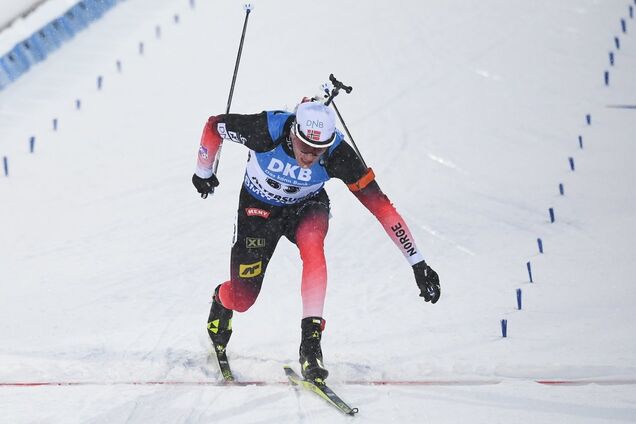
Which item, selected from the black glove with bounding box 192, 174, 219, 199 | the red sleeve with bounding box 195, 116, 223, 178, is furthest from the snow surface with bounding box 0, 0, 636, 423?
the red sleeve with bounding box 195, 116, 223, 178

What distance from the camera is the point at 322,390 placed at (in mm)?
5957

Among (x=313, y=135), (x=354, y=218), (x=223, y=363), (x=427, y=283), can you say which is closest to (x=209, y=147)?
(x=313, y=135)

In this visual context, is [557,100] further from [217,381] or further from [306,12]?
[217,381]

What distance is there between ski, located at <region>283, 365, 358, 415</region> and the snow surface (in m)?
0.06

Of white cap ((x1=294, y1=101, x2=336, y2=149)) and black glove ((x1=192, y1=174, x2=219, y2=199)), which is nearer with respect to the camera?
white cap ((x1=294, y1=101, x2=336, y2=149))

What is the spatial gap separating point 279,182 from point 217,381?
132 cm

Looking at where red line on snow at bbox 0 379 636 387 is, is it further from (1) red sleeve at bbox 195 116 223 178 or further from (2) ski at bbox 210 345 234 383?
(1) red sleeve at bbox 195 116 223 178

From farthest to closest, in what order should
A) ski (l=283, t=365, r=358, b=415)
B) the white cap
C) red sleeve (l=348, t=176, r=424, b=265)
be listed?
red sleeve (l=348, t=176, r=424, b=265) → the white cap → ski (l=283, t=365, r=358, b=415)

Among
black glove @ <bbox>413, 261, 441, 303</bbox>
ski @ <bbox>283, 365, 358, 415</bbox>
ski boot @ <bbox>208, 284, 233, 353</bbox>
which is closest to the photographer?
ski @ <bbox>283, 365, 358, 415</bbox>

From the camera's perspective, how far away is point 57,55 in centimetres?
1633

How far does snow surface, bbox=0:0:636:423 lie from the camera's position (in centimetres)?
630

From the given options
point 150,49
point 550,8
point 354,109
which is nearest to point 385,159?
point 354,109

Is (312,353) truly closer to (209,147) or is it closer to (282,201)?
(282,201)

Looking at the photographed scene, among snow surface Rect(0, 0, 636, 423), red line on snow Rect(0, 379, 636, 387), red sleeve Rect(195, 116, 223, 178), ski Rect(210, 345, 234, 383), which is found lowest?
snow surface Rect(0, 0, 636, 423)
